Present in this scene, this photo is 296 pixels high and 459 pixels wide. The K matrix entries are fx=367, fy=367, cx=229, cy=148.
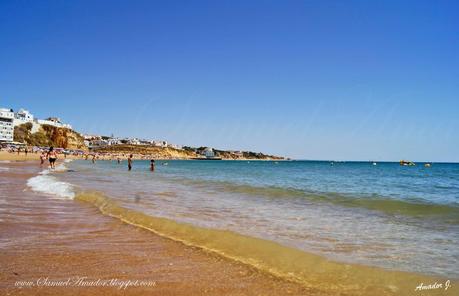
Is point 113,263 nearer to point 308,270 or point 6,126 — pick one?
point 308,270

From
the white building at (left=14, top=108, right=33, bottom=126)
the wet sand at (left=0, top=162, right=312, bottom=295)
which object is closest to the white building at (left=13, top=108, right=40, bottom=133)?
the white building at (left=14, top=108, right=33, bottom=126)

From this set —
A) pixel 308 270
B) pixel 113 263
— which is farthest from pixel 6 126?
pixel 308 270

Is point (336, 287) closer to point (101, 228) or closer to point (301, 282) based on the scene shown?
point (301, 282)

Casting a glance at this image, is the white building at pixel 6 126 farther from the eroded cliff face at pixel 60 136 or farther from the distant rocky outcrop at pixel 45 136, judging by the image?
the eroded cliff face at pixel 60 136

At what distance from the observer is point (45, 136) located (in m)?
155

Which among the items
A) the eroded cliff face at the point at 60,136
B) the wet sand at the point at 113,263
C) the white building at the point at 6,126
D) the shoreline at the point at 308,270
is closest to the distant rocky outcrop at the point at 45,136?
the eroded cliff face at the point at 60,136

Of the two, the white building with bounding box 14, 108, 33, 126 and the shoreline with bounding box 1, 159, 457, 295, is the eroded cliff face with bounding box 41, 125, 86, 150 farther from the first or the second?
the shoreline with bounding box 1, 159, 457, 295

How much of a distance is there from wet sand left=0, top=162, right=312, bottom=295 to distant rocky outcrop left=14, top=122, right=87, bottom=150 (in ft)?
519

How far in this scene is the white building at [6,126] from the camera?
134 m

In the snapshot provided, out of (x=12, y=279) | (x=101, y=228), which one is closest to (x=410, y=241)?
(x=101, y=228)

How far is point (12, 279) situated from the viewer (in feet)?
16.0

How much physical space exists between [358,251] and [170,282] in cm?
411

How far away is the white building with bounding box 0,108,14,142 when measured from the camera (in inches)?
5266

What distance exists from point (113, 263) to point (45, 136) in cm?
16768
